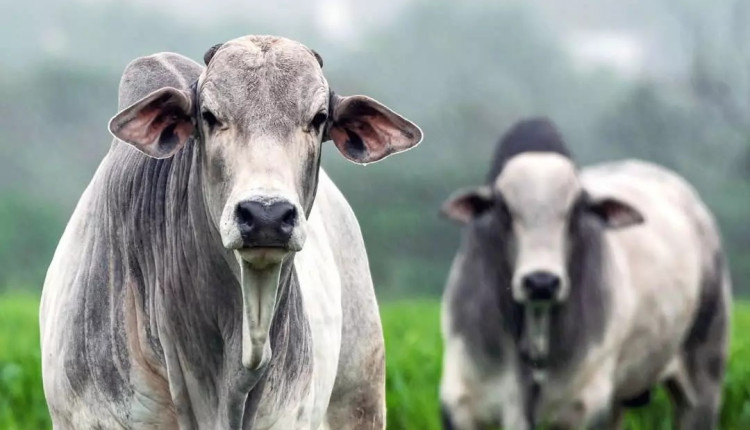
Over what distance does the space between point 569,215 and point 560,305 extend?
0.50 m

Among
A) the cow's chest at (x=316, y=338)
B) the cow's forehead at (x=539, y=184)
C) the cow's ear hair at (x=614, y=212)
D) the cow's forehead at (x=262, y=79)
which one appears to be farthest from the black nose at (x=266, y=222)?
the cow's ear hair at (x=614, y=212)

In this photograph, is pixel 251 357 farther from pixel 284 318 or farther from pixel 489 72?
pixel 489 72

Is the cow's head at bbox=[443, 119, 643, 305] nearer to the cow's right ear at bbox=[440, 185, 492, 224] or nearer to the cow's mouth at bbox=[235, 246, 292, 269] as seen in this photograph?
the cow's right ear at bbox=[440, 185, 492, 224]

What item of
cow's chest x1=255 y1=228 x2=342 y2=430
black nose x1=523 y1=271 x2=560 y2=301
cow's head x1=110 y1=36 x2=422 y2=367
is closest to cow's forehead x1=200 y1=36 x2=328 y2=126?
cow's head x1=110 y1=36 x2=422 y2=367

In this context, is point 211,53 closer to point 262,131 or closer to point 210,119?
point 210,119

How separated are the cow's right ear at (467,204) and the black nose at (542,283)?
809 millimetres

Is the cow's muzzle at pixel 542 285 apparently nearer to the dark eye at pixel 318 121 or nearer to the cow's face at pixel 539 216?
the cow's face at pixel 539 216

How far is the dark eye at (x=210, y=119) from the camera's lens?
3.50 metres

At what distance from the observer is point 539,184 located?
812cm

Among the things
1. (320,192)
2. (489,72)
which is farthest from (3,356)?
(489,72)

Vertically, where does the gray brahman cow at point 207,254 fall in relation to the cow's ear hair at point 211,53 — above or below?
below

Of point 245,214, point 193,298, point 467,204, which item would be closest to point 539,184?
point 467,204

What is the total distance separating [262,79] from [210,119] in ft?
0.51

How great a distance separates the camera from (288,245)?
10.7ft
